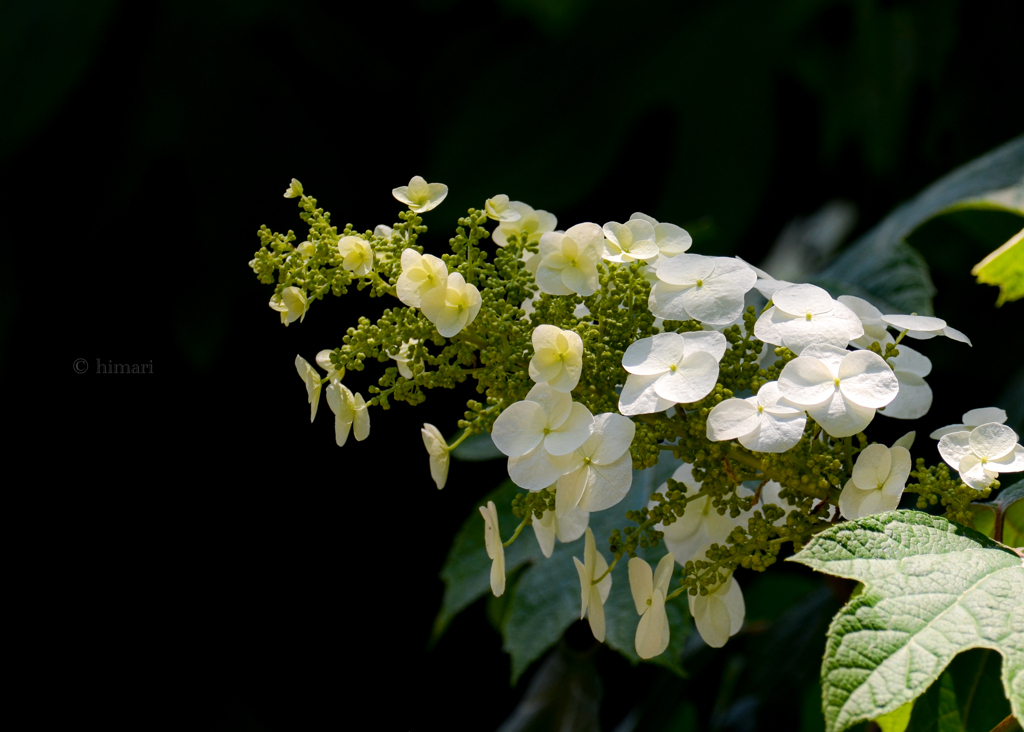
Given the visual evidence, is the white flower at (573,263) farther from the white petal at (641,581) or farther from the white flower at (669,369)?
the white petal at (641,581)

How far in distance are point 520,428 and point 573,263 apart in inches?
4.2

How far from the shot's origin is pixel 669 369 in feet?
1.30

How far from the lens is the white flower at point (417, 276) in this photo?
17.0 inches

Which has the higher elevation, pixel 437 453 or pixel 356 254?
pixel 356 254

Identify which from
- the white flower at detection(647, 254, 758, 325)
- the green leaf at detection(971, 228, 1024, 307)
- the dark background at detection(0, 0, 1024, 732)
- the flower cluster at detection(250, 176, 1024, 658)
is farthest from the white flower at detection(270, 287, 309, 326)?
the dark background at detection(0, 0, 1024, 732)

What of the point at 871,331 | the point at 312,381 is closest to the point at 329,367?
the point at 312,381

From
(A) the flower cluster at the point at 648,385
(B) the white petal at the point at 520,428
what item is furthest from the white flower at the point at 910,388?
(B) the white petal at the point at 520,428

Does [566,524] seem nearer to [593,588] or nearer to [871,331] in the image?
[593,588]

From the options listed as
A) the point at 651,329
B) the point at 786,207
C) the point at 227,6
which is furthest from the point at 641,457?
the point at 786,207

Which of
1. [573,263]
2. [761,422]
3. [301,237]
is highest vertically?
[301,237]

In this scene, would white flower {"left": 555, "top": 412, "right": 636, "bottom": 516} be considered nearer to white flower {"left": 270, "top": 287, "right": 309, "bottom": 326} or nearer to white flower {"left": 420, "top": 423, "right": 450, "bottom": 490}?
white flower {"left": 420, "top": 423, "right": 450, "bottom": 490}

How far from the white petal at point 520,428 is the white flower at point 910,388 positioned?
0.69 ft

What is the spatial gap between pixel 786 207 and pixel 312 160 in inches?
41.1

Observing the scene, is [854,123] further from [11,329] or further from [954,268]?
[11,329]
